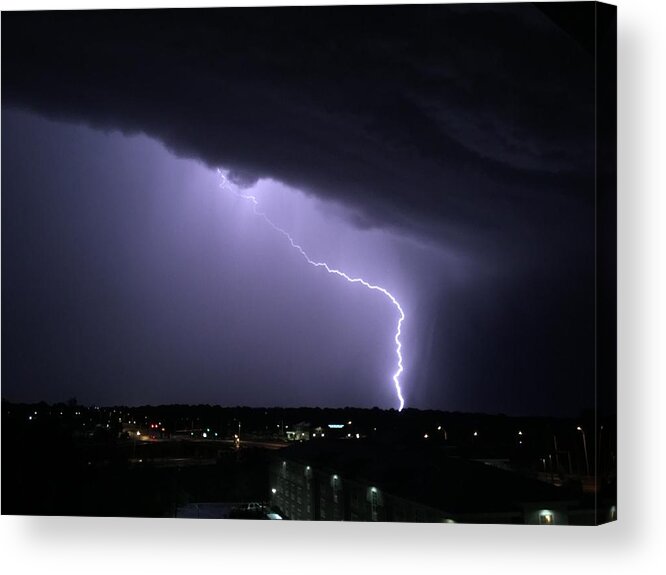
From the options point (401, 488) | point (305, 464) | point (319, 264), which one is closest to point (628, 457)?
point (401, 488)

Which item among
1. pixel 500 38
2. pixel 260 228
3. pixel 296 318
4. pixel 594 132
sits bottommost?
pixel 296 318

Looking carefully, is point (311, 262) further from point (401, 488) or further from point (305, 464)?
point (401, 488)

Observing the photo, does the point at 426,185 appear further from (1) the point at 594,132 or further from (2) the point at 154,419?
(2) the point at 154,419

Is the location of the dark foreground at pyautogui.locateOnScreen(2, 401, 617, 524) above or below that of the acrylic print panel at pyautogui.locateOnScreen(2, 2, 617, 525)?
below

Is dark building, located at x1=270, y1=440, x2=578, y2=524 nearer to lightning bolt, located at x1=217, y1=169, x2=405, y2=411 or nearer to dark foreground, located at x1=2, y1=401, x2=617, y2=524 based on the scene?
dark foreground, located at x1=2, y1=401, x2=617, y2=524

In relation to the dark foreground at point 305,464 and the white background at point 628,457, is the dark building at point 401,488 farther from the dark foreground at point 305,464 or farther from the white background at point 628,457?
the white background at point 628,457

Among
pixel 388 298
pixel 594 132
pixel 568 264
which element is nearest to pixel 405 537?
pixel 388 298

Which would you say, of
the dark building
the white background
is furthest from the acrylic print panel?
the white background

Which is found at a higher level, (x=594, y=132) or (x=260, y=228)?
(x=594, y=132)
